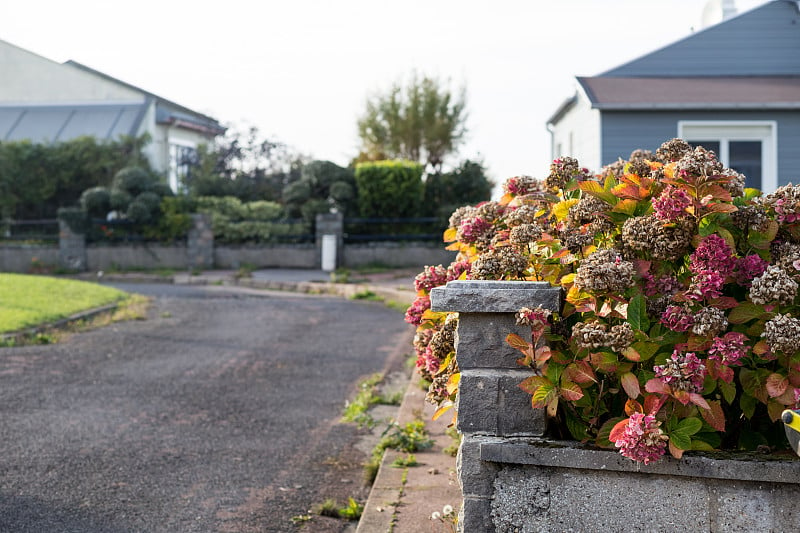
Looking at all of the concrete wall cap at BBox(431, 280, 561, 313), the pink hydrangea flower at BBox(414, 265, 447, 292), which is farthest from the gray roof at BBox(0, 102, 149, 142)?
the concrete wall cap at BBox(431, 280, 561, 313)

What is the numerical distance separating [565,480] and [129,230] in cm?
2129

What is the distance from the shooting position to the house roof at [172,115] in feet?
96.7

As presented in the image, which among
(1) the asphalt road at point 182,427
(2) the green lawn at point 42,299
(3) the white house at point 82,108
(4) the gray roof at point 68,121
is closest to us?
(1) the asphalt road at point 182,427

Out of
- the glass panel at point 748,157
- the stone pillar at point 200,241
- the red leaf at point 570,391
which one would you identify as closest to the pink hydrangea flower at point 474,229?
the red leaf at point 570,391

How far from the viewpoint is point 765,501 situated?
2.81m

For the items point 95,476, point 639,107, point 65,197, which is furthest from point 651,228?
point 65,197

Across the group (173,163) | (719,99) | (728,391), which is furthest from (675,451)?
(173,163)

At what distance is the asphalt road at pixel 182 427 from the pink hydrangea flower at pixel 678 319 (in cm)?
218

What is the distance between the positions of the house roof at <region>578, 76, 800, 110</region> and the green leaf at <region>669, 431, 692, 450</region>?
559 inches

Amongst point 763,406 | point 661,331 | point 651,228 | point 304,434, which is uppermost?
point 651,228

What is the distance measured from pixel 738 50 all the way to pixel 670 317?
1712 centimetres

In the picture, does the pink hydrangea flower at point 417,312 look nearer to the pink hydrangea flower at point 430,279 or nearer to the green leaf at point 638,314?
the pink hydrangea flower at point 430,279

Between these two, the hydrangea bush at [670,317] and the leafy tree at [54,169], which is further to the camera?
the leafy tree at [54,169]

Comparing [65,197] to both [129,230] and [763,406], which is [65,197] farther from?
[763,406]
